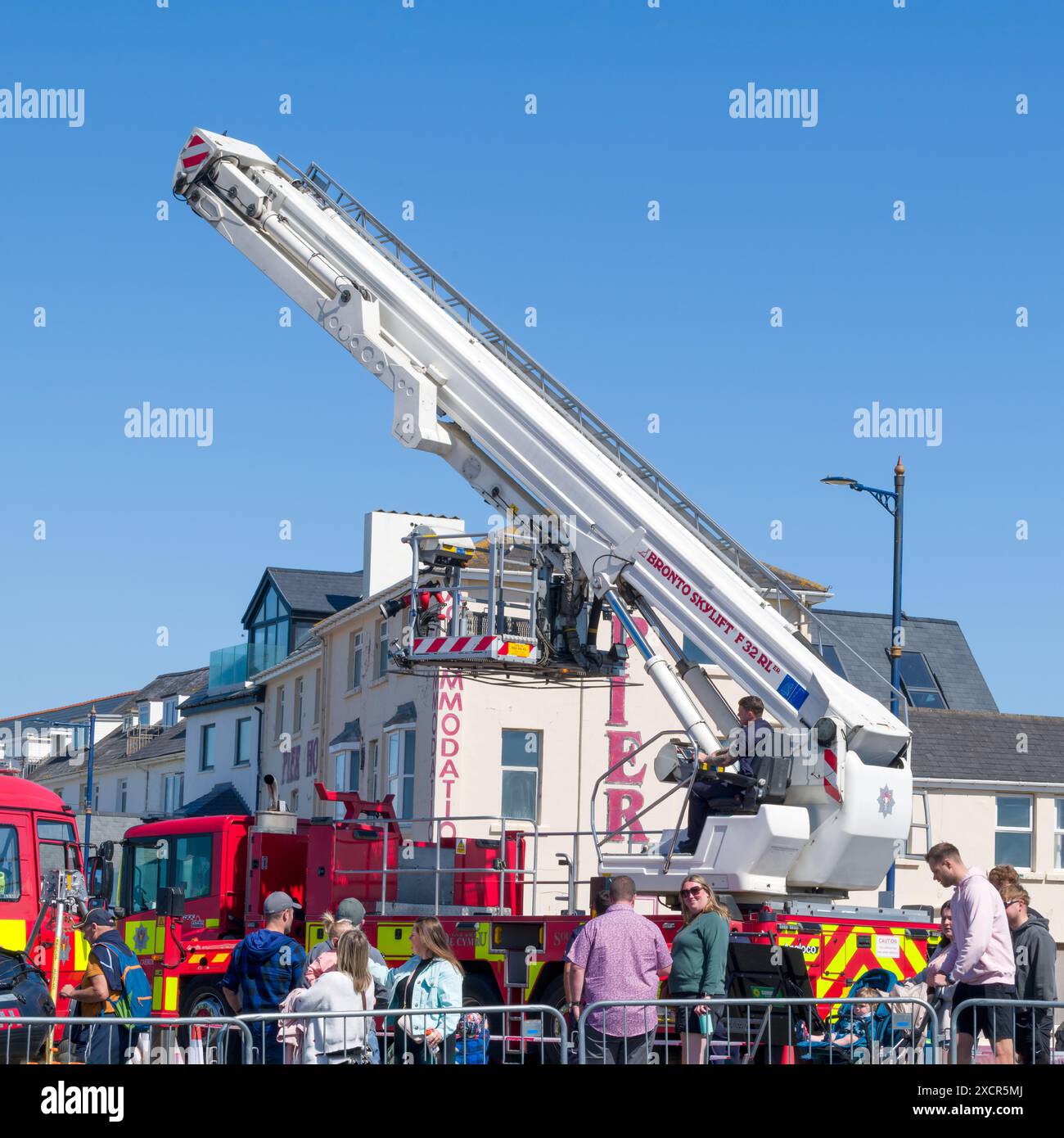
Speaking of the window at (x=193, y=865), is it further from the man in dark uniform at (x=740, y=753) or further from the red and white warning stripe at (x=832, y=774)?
the red and white warning stripe at (x=832, y=774)

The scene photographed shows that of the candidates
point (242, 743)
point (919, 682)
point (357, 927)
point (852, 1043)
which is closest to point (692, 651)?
point (357, 927)

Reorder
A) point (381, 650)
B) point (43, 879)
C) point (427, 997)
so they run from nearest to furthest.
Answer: point (427, 997), point (43, 879), point (381, 650)

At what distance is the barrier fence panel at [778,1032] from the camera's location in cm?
1004

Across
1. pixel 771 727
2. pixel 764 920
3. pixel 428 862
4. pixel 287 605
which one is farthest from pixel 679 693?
pixel 287 605

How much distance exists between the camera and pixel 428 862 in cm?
1789


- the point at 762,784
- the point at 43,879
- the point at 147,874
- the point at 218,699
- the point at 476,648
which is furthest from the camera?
the point at 218,699

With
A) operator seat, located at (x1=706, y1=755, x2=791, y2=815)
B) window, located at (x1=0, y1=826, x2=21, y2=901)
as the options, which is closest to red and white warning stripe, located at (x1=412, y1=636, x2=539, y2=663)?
operator seat, located at (x1=706, y1=755, x2=791, y2=815)

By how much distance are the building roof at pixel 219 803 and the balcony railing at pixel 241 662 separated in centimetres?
306

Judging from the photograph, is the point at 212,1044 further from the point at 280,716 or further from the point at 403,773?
the point at 280,716

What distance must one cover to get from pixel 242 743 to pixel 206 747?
12.2 ft

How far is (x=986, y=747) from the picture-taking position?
122 ft

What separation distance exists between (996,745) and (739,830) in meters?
24.9
